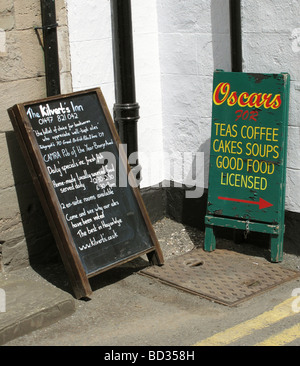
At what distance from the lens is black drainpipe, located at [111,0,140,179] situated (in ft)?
20.2

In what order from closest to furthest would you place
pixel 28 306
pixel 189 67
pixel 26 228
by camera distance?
pixel 28 306 → pixel 26 228 → pixel 189 67

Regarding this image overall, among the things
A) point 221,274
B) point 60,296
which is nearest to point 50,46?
point 60,296

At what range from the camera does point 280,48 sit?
576 centimetres

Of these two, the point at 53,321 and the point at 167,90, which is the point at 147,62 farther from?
the point at 53,321

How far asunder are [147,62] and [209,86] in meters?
0.66

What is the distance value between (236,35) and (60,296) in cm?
266

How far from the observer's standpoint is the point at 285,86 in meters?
5.62

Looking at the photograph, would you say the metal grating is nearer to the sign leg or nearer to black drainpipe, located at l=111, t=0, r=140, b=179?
the sign leg

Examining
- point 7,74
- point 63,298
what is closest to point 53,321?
point 63,298

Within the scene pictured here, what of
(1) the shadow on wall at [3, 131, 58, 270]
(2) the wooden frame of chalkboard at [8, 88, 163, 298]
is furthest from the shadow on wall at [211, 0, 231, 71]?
(1) the shadow on wall at [3, 131, 58, 270]

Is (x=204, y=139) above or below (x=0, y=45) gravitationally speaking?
below

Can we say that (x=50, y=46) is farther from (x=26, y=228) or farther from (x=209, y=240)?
(x=209, y=240)

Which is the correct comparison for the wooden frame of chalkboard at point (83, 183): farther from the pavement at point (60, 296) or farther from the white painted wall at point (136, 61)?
the white painted wall at point (136, 61)

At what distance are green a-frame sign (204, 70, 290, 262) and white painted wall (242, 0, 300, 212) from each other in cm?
14
